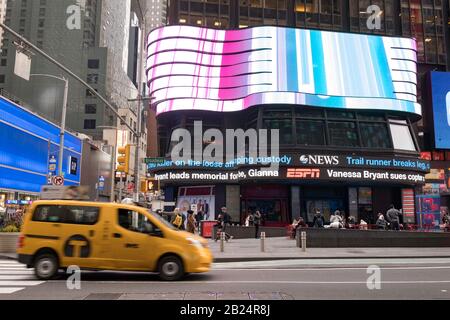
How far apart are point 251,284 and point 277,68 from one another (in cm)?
2530

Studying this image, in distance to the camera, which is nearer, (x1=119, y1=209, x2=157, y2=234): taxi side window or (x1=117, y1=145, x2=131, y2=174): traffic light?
(x1=119, y1=209, x2=157, y2=234): taxi side window

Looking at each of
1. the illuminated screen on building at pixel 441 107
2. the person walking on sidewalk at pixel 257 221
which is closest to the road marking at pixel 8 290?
the person walking on sidewalk at pixel 257 221

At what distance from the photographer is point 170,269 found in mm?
11477

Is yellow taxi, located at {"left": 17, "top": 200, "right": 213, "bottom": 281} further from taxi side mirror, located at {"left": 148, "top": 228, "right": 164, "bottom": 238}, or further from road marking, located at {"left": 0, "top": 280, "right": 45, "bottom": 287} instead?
road marking, located at {"left": 0, "top": 280, "right": 45, "bottom": 287}

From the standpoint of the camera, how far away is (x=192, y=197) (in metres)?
34.9

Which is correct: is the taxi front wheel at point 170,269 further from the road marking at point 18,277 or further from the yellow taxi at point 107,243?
the road marking at point 18,277

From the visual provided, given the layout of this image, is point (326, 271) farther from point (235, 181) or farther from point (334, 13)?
point (334, 13)

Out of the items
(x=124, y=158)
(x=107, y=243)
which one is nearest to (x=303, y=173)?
(x=124, y=158)

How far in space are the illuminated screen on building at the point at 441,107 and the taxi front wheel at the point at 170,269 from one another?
42739mm

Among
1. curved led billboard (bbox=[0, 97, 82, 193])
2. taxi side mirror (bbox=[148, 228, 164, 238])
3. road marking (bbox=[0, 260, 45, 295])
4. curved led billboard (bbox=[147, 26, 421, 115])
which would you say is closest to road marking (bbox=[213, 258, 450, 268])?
taxi side mirror (bbox=[148, 228, 164, 238])

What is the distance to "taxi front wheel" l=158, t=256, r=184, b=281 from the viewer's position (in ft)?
37.5

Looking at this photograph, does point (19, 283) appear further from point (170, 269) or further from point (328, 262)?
point (328, 262)
